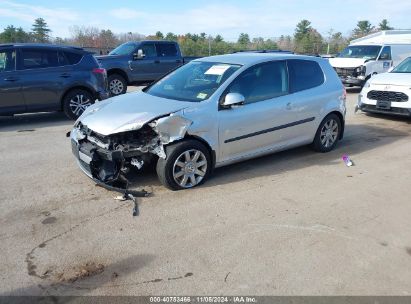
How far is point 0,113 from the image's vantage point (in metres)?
8.35

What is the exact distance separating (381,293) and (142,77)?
12.3 meters

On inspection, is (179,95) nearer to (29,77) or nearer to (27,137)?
(27,137)

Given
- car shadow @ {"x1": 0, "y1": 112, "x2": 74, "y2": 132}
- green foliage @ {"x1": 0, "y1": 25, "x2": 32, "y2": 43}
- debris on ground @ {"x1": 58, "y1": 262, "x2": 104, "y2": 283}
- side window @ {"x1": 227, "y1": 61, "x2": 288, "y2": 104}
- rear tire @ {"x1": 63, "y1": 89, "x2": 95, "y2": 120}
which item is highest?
green foliage @ {"x1": 0, "y1": 25, "x2": 32, "y2": 43}

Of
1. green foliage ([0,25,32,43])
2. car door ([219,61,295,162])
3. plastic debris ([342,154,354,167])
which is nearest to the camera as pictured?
car door ([219,61,295,162])

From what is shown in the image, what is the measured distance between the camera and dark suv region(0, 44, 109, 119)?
328 inches

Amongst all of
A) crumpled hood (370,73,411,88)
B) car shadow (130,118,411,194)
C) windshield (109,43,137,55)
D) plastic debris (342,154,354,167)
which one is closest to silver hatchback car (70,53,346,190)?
car shadow (130,118,411,194)

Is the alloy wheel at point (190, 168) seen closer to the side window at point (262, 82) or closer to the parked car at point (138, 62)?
the side window at point (262, 82)

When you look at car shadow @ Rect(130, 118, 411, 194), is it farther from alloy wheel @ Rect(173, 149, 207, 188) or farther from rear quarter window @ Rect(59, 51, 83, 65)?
rear quarter window @ Rect(59, 51, 83, 65)

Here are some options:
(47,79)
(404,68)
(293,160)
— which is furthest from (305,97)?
(47,79)

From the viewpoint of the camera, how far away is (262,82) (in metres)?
5.55

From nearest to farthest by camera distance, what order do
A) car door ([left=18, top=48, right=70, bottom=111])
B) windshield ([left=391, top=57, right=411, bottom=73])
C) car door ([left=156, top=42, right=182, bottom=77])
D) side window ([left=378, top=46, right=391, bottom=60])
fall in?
car door ([left=18, top=48, right=70, bottom=111])
windshield ([left=391, top=57, right=411, bottom=73])
car door ([left=156, top=42, right=182, bottom=77])
side window ([left=378, top=46, right=391, bottom=60])

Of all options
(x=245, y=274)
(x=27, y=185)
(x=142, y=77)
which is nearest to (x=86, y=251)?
(x=245, y=274)

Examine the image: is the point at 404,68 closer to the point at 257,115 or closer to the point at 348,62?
the point at 348,62

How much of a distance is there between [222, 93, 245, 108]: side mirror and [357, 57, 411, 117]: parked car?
5272 millimetres
